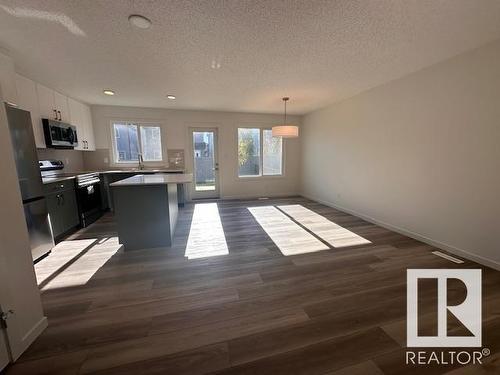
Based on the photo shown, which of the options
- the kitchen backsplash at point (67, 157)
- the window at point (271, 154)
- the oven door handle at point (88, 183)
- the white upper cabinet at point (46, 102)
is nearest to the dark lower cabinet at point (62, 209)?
the oven door handle at point (88, 183)

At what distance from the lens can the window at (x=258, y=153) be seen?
6.16 m

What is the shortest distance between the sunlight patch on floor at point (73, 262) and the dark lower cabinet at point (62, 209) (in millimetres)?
261

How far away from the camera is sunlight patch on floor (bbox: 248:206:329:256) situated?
2955mm

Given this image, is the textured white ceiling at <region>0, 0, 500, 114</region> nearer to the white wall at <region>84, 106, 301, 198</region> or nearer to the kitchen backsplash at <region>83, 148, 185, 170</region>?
the white wall at <region>84, 106, 301, 198</region>

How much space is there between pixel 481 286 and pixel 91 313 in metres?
3.59

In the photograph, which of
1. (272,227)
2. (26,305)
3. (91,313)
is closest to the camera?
(26,305)

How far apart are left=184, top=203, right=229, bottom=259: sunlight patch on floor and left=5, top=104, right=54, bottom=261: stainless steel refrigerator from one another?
1.77 meters

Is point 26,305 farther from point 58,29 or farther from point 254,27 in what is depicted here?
point 254,27

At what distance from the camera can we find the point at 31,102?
10.5ft

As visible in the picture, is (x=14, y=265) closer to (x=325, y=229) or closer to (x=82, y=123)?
(x=325, y=229)

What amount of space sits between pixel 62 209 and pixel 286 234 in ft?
11.6

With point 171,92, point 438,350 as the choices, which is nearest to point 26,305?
point 438,350

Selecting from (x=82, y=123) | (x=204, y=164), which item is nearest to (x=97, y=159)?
(x=82, y=123)

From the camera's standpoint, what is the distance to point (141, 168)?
5324 mm
